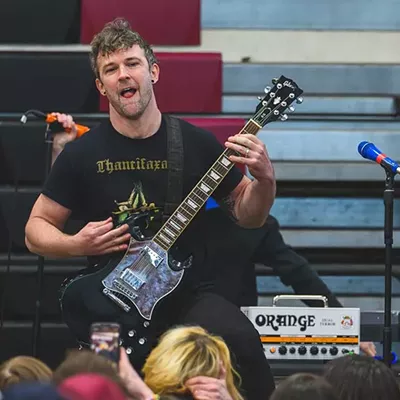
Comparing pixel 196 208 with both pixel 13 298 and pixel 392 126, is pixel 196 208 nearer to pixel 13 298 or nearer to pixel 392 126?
pixel 13 298

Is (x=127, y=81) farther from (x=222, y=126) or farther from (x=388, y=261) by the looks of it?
(x=222, y=126)

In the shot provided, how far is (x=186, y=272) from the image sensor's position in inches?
185

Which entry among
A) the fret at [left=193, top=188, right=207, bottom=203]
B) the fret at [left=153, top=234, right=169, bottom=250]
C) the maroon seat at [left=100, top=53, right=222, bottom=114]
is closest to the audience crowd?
the fret at [left=153, top=234, right=169, bottom=250]

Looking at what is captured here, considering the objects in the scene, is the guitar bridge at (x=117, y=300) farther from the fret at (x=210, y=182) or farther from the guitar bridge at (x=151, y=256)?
the fret at (x=210, y=182)

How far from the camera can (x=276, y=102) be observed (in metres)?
4.85

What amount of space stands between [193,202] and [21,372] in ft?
4.87

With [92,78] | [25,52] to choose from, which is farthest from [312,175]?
[25,52]

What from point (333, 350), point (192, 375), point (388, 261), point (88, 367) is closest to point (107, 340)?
point (88, 367)

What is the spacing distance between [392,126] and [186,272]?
2633mm

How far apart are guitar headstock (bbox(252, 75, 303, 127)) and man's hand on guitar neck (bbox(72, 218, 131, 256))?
0.74m

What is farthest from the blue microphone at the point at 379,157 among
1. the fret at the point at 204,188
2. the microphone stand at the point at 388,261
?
the fret at the point at 204,188

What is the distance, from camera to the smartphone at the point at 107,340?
2.88 m

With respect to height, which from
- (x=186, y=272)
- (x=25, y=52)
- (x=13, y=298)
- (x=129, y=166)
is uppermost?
(x=25, y=52)

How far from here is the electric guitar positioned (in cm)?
466
